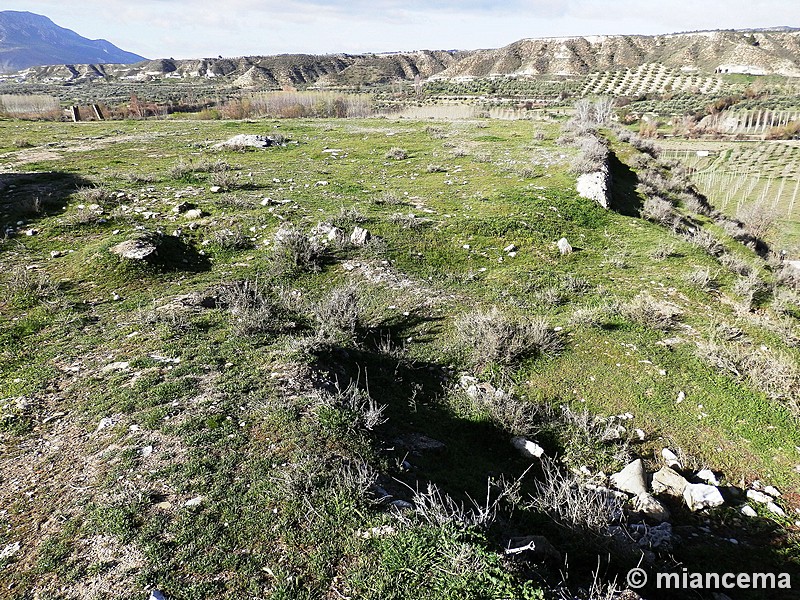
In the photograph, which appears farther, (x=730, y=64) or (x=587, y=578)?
(x=730, y=64)

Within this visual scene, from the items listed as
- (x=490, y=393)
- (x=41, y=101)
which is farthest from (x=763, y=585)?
(x=41, y=101)

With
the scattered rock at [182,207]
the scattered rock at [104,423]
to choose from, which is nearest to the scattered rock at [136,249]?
the scattered rock at [182,207]

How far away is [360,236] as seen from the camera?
952 cm

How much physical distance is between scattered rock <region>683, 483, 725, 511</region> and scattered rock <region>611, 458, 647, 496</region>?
0.42 meters

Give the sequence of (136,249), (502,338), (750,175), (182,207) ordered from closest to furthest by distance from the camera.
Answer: (502,338) < (136,249) < (182,207) < (750,175)

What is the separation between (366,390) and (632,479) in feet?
9.78

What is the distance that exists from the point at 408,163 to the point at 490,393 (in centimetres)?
1359

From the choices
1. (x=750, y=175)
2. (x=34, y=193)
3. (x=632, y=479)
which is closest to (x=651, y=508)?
(x=632, y=479)

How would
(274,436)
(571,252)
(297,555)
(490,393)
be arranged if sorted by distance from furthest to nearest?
(571,252) → (490,393) → (274,436) → (297,555)

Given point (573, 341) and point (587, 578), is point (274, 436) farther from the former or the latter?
point (573, 341)

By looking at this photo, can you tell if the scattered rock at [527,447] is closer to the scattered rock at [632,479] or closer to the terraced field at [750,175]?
the scattered rock at [632,479]

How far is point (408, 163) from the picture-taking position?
17.3 meters
